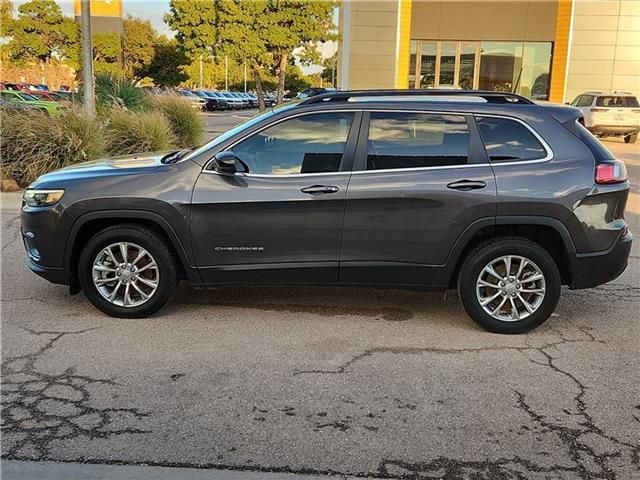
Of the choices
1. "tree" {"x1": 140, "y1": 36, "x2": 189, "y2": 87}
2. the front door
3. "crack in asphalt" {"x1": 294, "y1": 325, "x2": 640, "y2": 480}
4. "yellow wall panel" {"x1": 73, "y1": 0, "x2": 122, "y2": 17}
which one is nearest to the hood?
the front door

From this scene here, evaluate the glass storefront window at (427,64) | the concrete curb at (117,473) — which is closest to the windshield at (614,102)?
the glass storefront window at (427,64)

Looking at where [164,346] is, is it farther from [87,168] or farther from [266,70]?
[266,70]

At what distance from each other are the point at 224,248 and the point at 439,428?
88.0 inches

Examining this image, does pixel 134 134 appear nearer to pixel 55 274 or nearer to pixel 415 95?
pixel 55 274

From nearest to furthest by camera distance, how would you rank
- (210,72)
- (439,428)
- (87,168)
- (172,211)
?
(439,428) → (172,211) → (87,168) → (210,72)

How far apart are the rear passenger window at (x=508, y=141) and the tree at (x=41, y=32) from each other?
48.7 metres

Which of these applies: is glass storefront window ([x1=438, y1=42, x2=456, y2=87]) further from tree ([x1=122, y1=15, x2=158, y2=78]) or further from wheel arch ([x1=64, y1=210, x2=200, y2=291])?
tree ([x1=122, y1=15, x2=158, y2=78])

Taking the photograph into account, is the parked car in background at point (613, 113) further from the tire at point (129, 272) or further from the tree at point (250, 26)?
the tire at point (129, 272)

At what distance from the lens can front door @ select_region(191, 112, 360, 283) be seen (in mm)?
4762

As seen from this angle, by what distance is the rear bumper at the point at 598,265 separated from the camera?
473cm

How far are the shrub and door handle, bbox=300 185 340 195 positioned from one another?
401 inches

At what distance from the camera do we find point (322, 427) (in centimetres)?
342

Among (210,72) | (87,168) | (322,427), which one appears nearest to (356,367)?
(322,427)

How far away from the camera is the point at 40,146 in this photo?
11.0 meters
